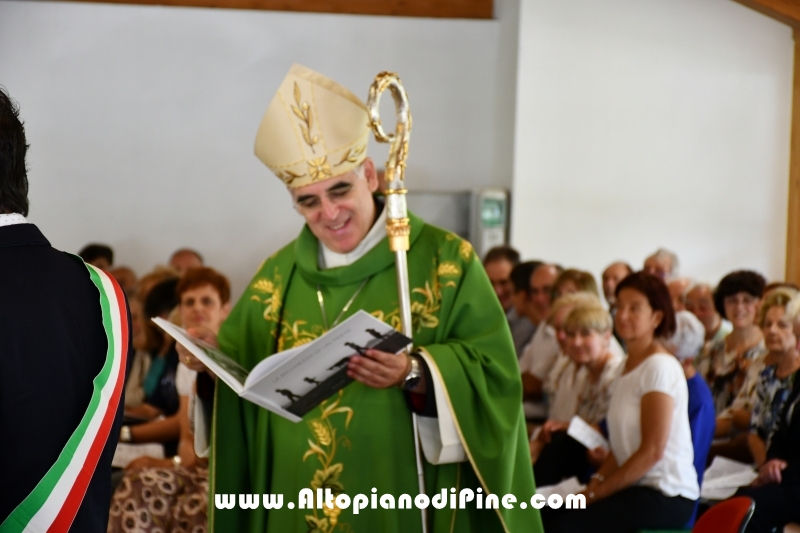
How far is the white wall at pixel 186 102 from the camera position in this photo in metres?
9.47

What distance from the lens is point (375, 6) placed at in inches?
384

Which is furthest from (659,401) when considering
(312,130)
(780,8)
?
(780,8)

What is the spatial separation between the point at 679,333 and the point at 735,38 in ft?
12.8

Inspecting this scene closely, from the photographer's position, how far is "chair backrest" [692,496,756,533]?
2303 millimetres

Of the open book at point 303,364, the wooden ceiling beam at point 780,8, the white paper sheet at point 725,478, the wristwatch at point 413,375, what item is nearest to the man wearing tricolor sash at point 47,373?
the open book at point 303,364

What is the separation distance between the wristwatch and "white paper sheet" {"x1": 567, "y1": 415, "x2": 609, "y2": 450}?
1.59 meters

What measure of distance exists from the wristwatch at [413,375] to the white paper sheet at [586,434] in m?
1.59

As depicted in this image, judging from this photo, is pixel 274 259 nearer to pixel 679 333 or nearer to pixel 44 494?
pixel 44 494

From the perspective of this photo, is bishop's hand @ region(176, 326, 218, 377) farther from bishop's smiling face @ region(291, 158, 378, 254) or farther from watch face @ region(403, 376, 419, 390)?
watch face @ region(403, 376, 419, 390)

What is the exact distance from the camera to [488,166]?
32.4 ft

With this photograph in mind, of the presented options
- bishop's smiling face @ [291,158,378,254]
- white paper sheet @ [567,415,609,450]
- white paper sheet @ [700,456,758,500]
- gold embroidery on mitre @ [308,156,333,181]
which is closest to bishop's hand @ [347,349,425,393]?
bishop's smiling face @ [291,158,378,254]

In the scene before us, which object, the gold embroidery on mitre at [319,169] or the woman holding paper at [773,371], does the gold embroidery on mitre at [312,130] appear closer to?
the gold embroidery on mitre at [319,169]

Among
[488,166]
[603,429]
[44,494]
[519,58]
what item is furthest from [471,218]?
[44,494]

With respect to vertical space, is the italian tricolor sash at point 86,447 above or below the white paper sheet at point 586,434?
above
